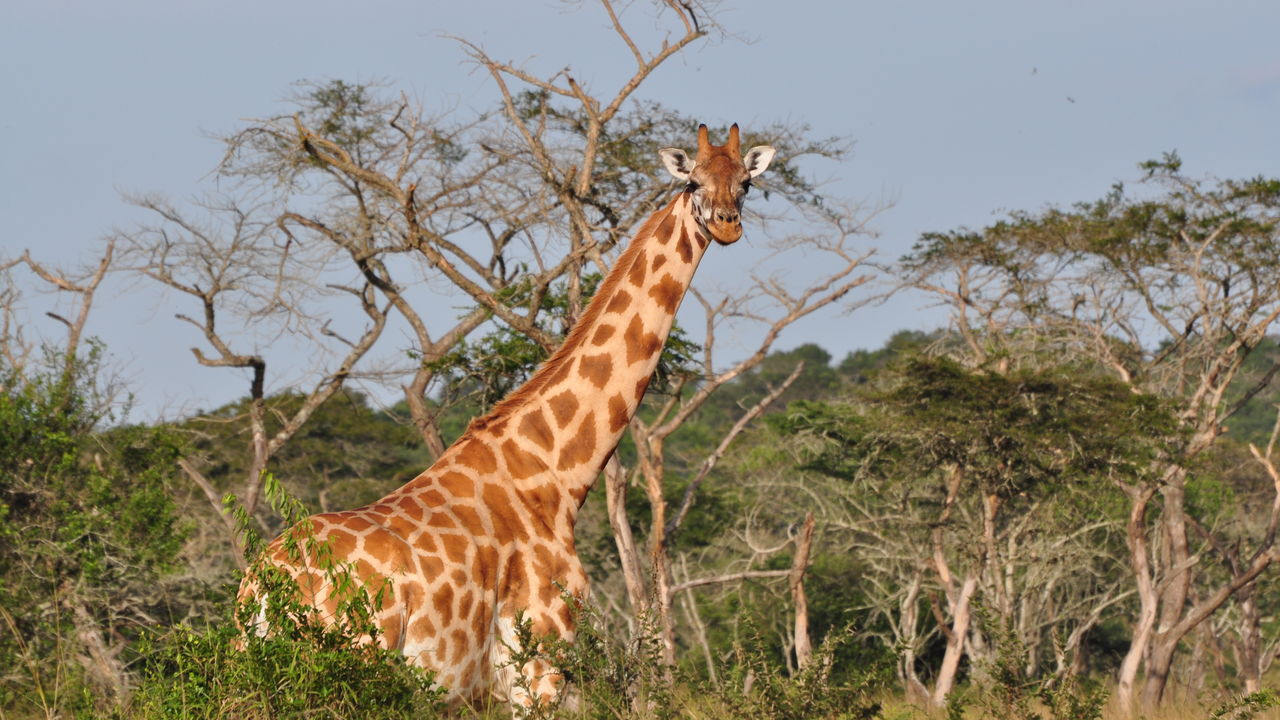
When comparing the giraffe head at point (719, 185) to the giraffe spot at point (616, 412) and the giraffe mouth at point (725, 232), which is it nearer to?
the giraffe mouth at point (725, 232)

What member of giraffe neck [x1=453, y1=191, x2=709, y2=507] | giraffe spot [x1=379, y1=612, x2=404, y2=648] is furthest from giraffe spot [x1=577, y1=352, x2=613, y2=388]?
giraffe spot [x1=379, y1=612, x2=404, y2=648]

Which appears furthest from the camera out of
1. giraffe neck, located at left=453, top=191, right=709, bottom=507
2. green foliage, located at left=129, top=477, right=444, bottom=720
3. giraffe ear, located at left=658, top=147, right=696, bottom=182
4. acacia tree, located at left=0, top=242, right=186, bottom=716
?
acacia tree, located at left=0, top=242, right=186, bottom=716

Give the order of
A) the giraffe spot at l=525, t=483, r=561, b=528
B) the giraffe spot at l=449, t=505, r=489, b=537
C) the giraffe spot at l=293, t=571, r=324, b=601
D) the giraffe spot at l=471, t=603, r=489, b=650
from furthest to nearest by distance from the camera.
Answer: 1. the giraffe spot at l=525, t=483, r=561, b=528
2. the giraffe spot at l=449, t=505, r=489, b=537
3. the giraffe spot at l=471, t=603, r=489, b=650
4. the giraffe spot at l=293, t=571, r=324, b=601

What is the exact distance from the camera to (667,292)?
284 inches

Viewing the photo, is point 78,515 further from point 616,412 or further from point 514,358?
point 616,412

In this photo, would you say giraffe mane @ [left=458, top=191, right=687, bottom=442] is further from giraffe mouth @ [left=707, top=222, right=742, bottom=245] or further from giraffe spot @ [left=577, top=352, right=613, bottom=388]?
giraffe mouth @ [left=707, top=222, right=742, bottom=245]

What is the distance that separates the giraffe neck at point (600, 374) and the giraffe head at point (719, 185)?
0.54ft

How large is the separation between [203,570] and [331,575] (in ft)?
55.1

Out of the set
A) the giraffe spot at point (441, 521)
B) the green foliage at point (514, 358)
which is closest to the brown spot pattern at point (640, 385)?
the giraffe spot at point (441, 521)

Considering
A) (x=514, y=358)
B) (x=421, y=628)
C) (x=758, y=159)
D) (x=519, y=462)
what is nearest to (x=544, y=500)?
(x=519, y=462)

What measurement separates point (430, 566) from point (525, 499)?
0.83 metres

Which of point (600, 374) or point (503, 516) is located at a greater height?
point (600, 374)

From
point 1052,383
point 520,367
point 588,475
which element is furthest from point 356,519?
point 1052,383

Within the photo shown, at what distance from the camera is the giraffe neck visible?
6.88 metres
